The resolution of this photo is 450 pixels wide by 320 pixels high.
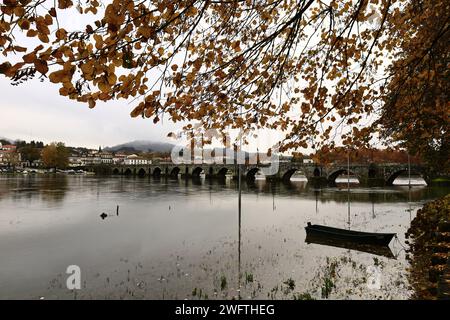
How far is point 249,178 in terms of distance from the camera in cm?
8694

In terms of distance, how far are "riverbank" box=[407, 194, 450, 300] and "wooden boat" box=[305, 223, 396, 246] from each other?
1169 mm

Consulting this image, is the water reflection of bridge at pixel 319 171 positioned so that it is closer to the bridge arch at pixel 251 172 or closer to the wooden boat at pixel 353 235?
the bridge arch at pixel 251 172

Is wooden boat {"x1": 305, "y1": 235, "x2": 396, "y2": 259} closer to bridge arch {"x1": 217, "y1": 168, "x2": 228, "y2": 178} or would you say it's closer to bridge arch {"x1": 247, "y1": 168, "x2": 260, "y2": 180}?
bridge arch {"x1": 247, "y1": 168, "x2": 260, "y2": 180}

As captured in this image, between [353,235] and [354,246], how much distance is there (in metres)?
0.54

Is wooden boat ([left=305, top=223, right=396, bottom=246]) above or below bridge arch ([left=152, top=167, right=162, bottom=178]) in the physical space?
below

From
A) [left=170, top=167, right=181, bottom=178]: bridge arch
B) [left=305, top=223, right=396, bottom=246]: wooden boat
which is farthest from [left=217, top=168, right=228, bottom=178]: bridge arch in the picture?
[left=305, top=223, right=396, bottom=246]: wooden boat

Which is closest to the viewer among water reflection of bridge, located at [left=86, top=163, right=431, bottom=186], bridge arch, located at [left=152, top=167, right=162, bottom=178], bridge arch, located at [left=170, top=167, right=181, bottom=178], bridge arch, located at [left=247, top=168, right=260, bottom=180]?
water reflection of bridge, located at [left=86, top=163, right=431, bottom=186]

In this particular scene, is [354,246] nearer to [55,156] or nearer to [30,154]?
[55,156]

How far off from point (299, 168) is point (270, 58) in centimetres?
6953

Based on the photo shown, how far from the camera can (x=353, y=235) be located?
15.8 metres

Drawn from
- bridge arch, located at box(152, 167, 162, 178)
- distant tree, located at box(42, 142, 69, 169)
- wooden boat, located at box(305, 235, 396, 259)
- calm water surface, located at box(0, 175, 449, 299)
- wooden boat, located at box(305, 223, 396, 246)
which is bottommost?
calm water surface, located at box(0, 175, 449, 299)

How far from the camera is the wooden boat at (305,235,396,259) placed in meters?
14.3

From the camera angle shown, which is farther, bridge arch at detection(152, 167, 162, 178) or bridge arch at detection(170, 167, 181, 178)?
bridge arch at detection(152, 167, 162, 178)
